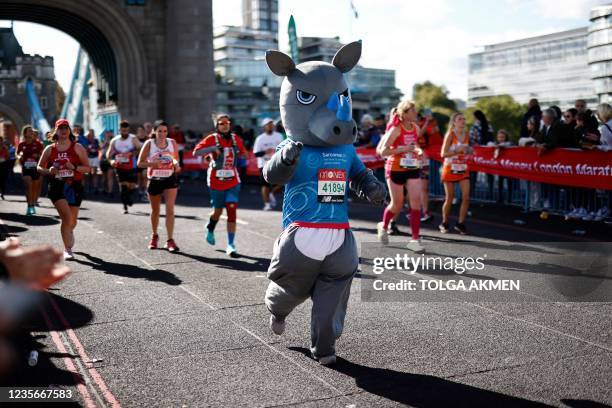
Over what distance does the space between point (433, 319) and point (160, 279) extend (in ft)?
11.4

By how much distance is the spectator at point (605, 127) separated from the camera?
12727 millimetres

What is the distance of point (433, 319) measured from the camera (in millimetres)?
6742

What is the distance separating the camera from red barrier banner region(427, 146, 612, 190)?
12416 millimetres

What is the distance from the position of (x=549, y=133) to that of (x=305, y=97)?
900cm

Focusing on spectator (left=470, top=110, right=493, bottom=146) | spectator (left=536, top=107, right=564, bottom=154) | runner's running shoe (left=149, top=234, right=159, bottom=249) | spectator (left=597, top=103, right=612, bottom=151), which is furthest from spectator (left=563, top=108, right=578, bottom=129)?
runner's running shoe (left=149, top=234, right=159, bottom=249)

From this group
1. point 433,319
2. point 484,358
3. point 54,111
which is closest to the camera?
point 484,358

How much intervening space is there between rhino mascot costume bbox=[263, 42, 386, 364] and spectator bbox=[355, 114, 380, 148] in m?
12.8

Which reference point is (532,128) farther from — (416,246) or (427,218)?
(416,246)

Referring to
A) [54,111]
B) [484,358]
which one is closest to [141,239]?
[484,358]

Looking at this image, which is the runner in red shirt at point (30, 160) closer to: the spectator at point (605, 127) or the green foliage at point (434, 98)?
the spectator at point (605, 127)

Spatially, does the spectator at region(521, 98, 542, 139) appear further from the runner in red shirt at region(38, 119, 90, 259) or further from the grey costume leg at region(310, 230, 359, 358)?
the grey costume leg at region(310, 230, 359, 358)

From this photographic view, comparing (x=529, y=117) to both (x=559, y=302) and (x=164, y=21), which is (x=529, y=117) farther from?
(x=164, y=21)

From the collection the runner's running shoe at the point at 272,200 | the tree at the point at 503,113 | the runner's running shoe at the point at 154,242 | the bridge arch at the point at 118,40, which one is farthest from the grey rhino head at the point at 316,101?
the tree at the point at 503,113

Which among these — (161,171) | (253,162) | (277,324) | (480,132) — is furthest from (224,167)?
(253,162)
